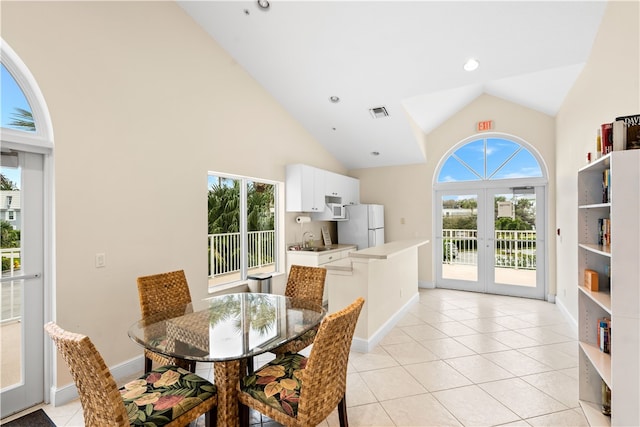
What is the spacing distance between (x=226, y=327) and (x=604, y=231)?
8.53 ft

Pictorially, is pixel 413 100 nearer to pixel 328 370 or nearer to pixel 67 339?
pixel 328 370

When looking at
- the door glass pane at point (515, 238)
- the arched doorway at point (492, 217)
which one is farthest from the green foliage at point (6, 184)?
the door glass pane at point (515, 238)

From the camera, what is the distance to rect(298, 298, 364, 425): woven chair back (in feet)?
5.05

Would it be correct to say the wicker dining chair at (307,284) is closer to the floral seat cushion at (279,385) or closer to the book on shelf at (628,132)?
the floral seat cushion at (279,385)

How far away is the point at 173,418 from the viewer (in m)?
1.52

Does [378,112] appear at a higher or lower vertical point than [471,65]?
lower

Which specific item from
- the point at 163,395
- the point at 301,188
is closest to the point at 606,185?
the point at 163,395

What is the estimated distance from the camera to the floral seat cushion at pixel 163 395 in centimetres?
150

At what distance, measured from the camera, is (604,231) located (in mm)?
2061

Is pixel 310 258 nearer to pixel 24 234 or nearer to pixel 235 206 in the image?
pixel 235 206

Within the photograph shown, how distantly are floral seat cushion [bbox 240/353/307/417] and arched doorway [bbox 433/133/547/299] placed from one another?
15.9 ft

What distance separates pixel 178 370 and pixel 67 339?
725 mm

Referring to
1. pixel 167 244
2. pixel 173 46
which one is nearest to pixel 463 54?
pixel 173 46

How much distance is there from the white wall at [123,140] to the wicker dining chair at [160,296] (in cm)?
42
